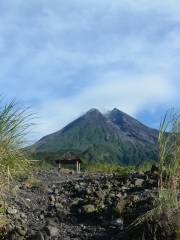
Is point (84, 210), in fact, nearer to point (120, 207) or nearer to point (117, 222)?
point (120, 207)

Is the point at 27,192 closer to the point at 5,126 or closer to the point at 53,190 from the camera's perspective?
the point at 53,190

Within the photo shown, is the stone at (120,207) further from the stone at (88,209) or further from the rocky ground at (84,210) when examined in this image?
the stone at (88,209)

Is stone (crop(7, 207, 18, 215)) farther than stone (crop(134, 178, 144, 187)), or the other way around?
stone (crop(134, 178, 144, 187))

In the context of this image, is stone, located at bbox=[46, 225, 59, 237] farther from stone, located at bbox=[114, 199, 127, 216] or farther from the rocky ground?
Result: stone, located at bbox=[114, 199, 127, 216]

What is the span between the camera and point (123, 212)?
12461 millimetres

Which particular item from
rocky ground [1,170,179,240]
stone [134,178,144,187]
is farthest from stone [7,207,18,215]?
stone [134,178,144,187]

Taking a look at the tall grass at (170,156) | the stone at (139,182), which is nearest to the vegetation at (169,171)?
the tall grass at (170,156)

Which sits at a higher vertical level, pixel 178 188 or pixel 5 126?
pixel 5 126

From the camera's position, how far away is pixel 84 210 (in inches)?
519

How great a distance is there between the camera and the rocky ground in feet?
37.7

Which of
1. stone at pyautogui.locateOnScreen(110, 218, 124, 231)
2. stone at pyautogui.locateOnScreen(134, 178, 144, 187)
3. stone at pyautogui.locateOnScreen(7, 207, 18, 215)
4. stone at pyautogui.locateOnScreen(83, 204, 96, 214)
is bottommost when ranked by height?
stone at pyautogui.locateOnScreen(110, 218, 124, 231)

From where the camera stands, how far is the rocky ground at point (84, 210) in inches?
452

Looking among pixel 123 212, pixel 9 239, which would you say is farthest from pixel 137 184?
pixel 9 239

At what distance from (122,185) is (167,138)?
224 inches
